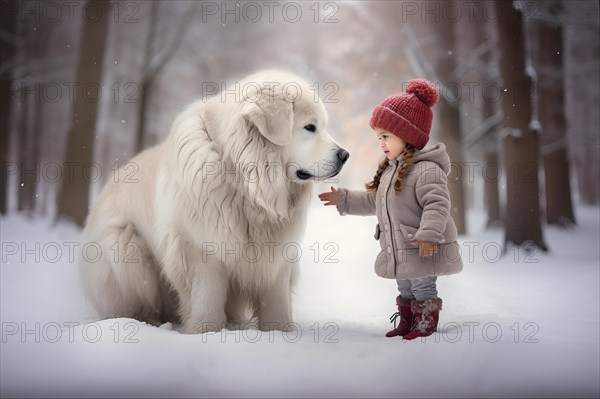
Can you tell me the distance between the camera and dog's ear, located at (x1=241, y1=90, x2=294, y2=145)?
318cm

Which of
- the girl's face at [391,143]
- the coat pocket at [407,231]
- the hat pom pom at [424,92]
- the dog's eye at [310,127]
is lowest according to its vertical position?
the coat pocket at [407,231]

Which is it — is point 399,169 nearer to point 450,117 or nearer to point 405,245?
point 405,245

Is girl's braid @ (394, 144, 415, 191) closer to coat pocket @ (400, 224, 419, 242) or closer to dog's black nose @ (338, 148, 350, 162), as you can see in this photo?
coat pocket @ (400, 224, 419, 242)

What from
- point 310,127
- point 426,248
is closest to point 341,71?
point 310,127

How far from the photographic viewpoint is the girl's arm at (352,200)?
3.36m

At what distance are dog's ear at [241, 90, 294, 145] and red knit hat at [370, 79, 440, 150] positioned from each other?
532 millimetres

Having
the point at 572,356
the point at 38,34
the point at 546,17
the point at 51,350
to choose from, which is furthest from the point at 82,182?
the point at 546,17

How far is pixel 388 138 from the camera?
3.17 meters

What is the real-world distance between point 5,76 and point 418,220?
308 inches

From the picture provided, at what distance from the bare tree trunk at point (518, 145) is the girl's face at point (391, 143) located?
472 centimetres

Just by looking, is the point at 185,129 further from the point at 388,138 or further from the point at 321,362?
the point at 321,362

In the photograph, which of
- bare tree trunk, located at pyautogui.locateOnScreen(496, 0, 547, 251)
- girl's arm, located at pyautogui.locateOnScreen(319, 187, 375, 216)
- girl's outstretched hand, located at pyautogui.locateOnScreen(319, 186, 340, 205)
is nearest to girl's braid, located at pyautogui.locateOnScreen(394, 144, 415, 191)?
girl's arm, located at pyautogui.locateOnScreen(319, 187, 375, 216)

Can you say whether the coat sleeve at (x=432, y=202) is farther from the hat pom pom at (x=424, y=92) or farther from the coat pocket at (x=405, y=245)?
the hat pom pom at (x=424, y=92)

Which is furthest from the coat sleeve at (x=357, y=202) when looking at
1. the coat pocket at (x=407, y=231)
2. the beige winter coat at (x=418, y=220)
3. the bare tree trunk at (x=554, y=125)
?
the bare tree trunk at (x=554, y=125)
